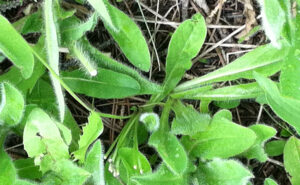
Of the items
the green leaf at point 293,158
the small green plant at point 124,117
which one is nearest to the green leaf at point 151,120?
the small green plant at point 124,117

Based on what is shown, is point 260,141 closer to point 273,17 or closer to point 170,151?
point 170,151

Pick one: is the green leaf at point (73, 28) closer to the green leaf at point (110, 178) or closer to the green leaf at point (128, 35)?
the green leaf at point (128, 35)

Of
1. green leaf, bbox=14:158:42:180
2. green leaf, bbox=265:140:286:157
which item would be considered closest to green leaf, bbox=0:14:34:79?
green leaf, bbox=14:158:42:180

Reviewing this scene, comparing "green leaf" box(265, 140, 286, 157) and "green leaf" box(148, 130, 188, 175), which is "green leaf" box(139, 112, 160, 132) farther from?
"green leaf" box(265, 140, 286, 157)

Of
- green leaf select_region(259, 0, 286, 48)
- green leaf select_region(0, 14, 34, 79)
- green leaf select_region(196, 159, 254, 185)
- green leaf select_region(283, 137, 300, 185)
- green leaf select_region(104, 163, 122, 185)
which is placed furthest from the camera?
green leaf select_region(283, 137, 300, 185)

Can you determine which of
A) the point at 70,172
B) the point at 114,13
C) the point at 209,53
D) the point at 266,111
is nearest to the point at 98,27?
the point at 114,13

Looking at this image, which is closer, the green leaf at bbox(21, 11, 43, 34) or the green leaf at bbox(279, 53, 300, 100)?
the green leaf at bbox(279, 53, 300, 100)

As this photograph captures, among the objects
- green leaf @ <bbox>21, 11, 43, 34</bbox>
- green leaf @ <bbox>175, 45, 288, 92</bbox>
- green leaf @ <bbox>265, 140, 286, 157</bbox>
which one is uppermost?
green leaf @ <bbox>21, 11, 43, 34</bbox>
